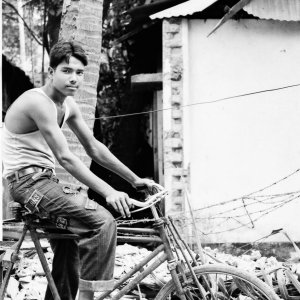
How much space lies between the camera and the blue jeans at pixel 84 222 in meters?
4.11

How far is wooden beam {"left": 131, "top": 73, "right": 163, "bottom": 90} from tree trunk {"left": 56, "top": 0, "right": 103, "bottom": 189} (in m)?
2.52

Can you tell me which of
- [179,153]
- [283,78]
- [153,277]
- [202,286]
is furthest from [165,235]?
[283,78]

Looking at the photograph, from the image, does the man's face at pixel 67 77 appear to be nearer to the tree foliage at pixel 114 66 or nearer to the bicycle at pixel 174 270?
the bicycle at pixel 174 270

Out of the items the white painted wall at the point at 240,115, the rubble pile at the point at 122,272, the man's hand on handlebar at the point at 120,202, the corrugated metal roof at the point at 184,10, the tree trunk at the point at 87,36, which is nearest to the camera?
the man's hand on handlebar at the point at 120,202

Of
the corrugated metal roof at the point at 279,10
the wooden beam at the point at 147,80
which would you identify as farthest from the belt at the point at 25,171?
the wooden beam at the point at 147,80

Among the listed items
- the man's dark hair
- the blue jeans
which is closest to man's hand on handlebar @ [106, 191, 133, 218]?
the blue jeans

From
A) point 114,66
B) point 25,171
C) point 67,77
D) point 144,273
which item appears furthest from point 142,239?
point 114,66

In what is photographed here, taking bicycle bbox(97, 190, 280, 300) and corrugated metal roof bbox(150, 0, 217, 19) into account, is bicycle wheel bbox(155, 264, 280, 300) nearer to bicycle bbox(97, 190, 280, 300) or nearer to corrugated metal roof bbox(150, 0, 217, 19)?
bicycle bbox(97, 190, 280, 300)

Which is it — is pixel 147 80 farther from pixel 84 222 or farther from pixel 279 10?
pixel 84 222

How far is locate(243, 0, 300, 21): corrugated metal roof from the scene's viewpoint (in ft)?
29.0

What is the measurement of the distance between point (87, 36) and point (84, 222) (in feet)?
10.9

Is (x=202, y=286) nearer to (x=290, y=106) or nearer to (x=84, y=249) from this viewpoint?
(x=84, y=249)

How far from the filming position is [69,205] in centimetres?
417

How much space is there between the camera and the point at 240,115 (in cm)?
915
